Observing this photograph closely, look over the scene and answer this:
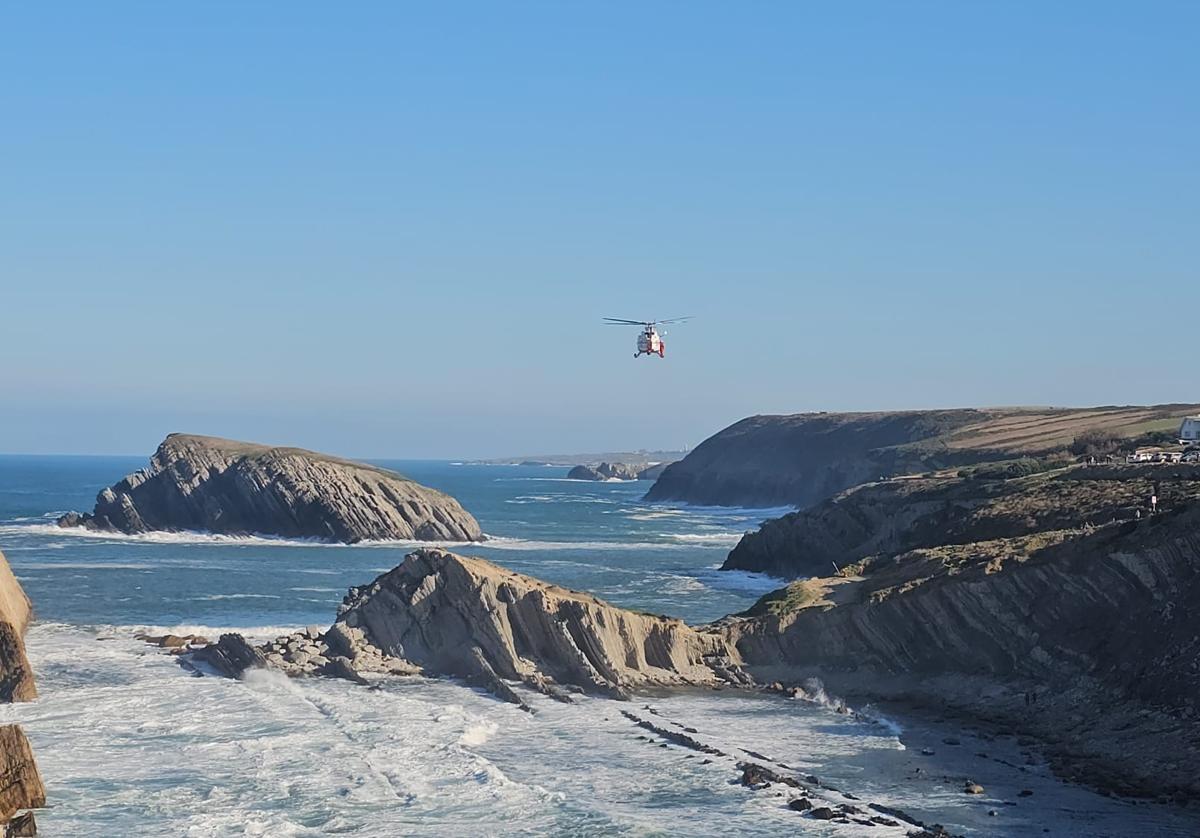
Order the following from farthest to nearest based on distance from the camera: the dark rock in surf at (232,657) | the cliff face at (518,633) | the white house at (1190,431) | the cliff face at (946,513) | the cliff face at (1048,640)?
the white house at (1190,431), the cliff face at (946,513), the dark rock in surf at (232,657), the cliff face at (518,633), the cliff face at (1048,640)

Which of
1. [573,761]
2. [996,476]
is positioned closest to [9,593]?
[573,761]

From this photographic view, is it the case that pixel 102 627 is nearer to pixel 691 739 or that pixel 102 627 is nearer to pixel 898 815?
pixel 691 739

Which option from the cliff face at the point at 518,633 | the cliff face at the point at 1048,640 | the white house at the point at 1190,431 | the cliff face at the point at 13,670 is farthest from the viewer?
the white house at the point at 1190,431

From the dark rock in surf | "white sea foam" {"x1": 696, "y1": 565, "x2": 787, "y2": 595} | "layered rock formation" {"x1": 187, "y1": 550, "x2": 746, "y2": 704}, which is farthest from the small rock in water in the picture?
"white sea foam" {"x1": 696, "y1": 565, "x2": 787, "y2": 595}

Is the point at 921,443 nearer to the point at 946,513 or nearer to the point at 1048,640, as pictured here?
the point at 946,513

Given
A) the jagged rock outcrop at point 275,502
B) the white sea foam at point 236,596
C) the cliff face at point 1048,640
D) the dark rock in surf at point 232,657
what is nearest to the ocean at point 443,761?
the dark rock in surf at point 232,657

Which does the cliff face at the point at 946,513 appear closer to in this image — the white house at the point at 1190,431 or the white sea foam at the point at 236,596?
the white house at the point at 1190,431
